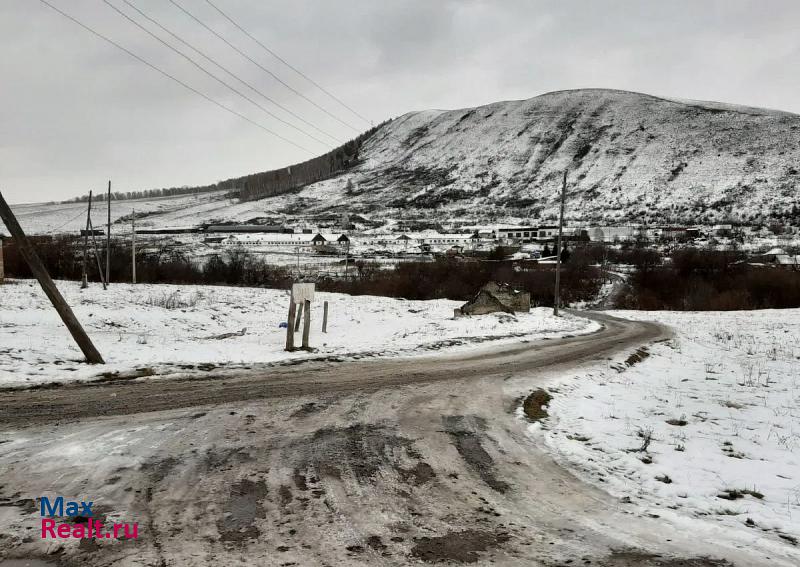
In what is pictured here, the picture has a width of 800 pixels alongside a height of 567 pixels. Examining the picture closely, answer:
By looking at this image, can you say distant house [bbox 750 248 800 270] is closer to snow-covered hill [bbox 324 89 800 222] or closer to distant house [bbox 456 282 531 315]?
distant house [bbox 456 282 531 315]

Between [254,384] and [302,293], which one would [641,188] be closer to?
[302,293]

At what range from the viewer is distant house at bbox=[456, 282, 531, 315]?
985 inches

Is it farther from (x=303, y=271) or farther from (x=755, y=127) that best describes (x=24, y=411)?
(x=755, y=127)

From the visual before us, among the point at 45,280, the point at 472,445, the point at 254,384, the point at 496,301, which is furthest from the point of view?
the point at 496,301

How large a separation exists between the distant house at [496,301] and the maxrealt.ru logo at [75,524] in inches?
839

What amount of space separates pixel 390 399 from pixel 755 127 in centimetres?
22467

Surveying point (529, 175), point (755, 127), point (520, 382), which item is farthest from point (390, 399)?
point (755, 127)

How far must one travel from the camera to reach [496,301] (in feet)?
84.1

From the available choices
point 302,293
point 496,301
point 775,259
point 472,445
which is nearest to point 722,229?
point 775,259

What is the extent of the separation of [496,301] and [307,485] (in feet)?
70.8

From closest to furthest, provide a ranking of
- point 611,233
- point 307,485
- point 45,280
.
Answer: point 307,485 < point 45,280 < point 611,233

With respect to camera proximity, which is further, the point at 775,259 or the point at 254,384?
the point at 775,259

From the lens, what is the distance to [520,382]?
10.7 metres

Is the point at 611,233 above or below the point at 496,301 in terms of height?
above
